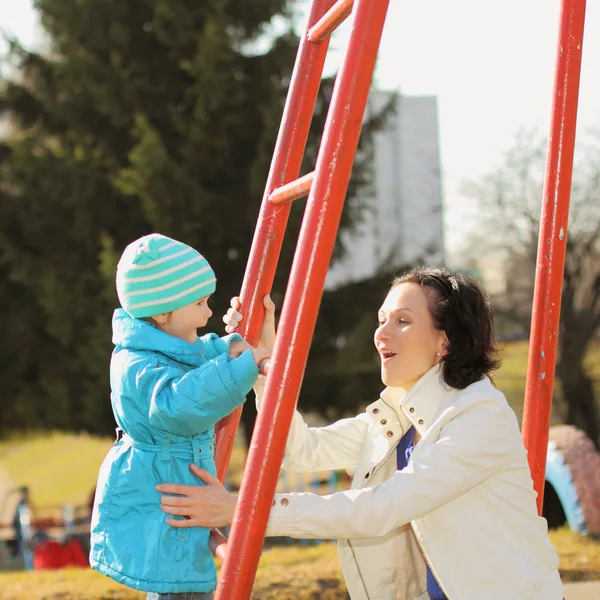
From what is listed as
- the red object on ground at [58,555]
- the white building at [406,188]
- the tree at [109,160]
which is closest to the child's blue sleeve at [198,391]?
the red object on ground at [58,555]

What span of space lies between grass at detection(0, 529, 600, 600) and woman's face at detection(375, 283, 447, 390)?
1.99 metres

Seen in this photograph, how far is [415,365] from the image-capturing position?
203cm

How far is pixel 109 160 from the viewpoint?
12.0 m

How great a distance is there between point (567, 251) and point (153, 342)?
38.8 feet

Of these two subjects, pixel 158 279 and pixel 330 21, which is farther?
pixel 330 21

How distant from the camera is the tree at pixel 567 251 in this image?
492 inches

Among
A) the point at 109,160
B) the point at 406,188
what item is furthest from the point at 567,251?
the point at 109,160

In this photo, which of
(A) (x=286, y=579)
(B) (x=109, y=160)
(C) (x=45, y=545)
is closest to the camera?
(A) (x=286, y=579)

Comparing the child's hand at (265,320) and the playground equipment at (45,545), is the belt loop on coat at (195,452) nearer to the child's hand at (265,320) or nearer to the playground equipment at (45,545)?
the child's hand at (265,320)

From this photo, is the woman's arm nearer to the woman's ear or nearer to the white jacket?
the white jacket

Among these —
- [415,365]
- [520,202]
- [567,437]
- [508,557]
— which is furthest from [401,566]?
[520,202]

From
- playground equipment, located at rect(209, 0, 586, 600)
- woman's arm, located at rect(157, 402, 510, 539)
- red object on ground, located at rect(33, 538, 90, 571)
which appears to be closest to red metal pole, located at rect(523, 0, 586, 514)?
playground equipment, located at rect(209, 0, 586, 600)

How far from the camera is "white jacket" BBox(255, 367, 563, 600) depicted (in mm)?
1721

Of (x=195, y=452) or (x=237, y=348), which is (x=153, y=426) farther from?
(x=237, y=348)
